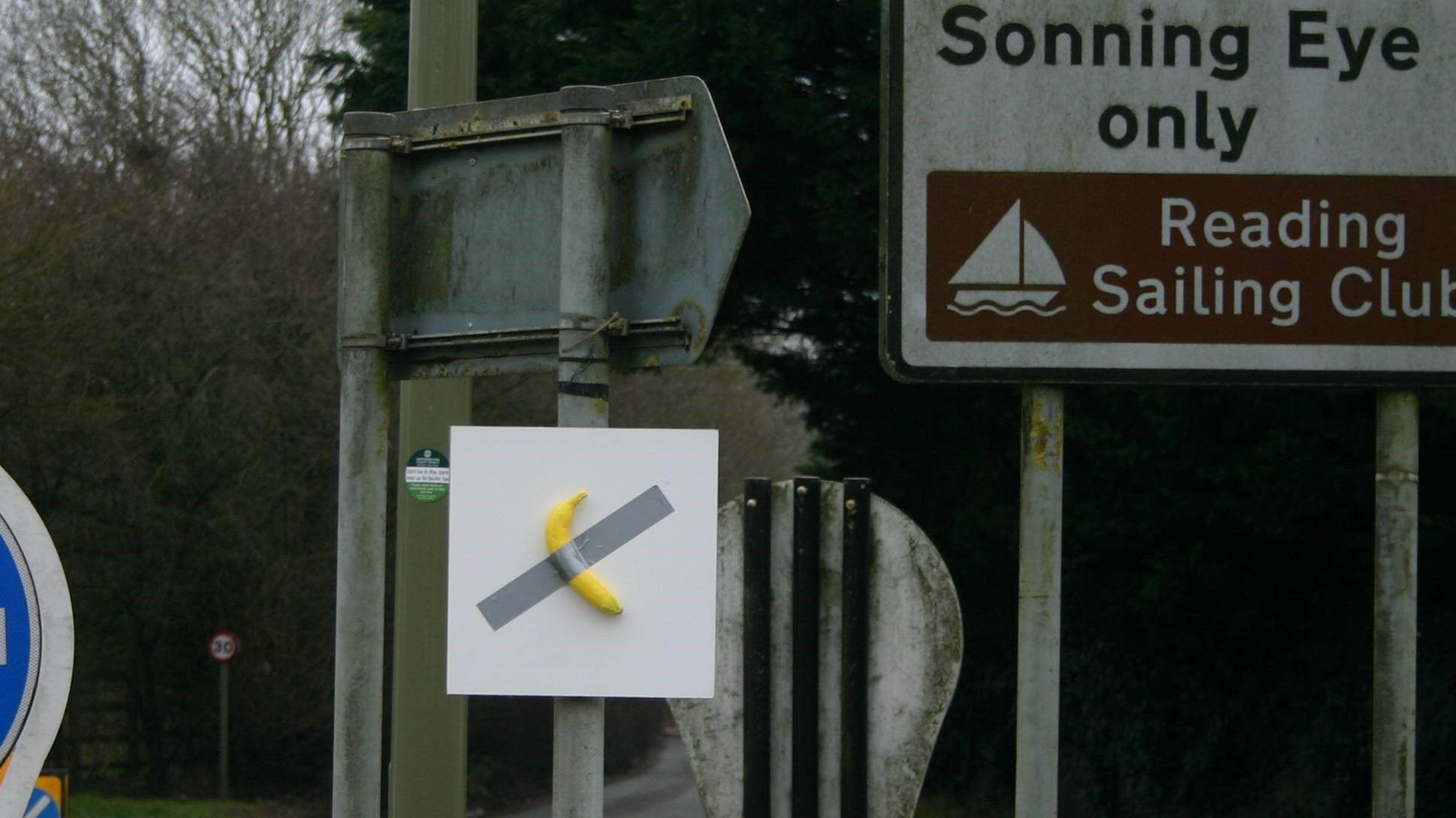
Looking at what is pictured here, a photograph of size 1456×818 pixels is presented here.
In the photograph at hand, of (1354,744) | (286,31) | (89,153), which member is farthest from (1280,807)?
(286,31)

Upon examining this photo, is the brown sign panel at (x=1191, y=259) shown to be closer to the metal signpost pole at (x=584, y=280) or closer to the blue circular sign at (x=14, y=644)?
the metal signpost pole at (x=584, y=280)

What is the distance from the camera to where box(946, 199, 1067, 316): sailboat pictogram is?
380 cm

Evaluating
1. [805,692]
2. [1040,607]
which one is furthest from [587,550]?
[1040,607]

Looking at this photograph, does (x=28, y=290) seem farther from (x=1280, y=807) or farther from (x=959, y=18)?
(x=959, y=18)

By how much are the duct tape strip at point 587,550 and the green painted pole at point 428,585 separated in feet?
16.9

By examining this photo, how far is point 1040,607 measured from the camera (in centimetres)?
379

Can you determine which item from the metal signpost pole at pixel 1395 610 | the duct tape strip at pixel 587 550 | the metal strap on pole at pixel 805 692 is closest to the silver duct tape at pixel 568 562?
the duct tape strip at pixel 587 550

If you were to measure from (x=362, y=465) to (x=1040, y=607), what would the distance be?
4.67ft

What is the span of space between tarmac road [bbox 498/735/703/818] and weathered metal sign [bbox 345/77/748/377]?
56.9ft

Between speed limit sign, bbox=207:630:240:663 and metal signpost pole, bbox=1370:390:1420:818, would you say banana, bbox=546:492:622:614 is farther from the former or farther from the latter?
speed limit sign, bbox=207:630:240:663

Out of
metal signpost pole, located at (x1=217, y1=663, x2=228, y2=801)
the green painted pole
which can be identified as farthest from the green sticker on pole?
metal signpost pole, located at (x1=217, y1=663, x2=228, y2=801)

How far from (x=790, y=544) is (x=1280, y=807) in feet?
46.8

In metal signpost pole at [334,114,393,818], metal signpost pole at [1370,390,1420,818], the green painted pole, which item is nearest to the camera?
metal signpost pole at [334,114,393,818]

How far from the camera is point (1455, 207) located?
389 centimetres
